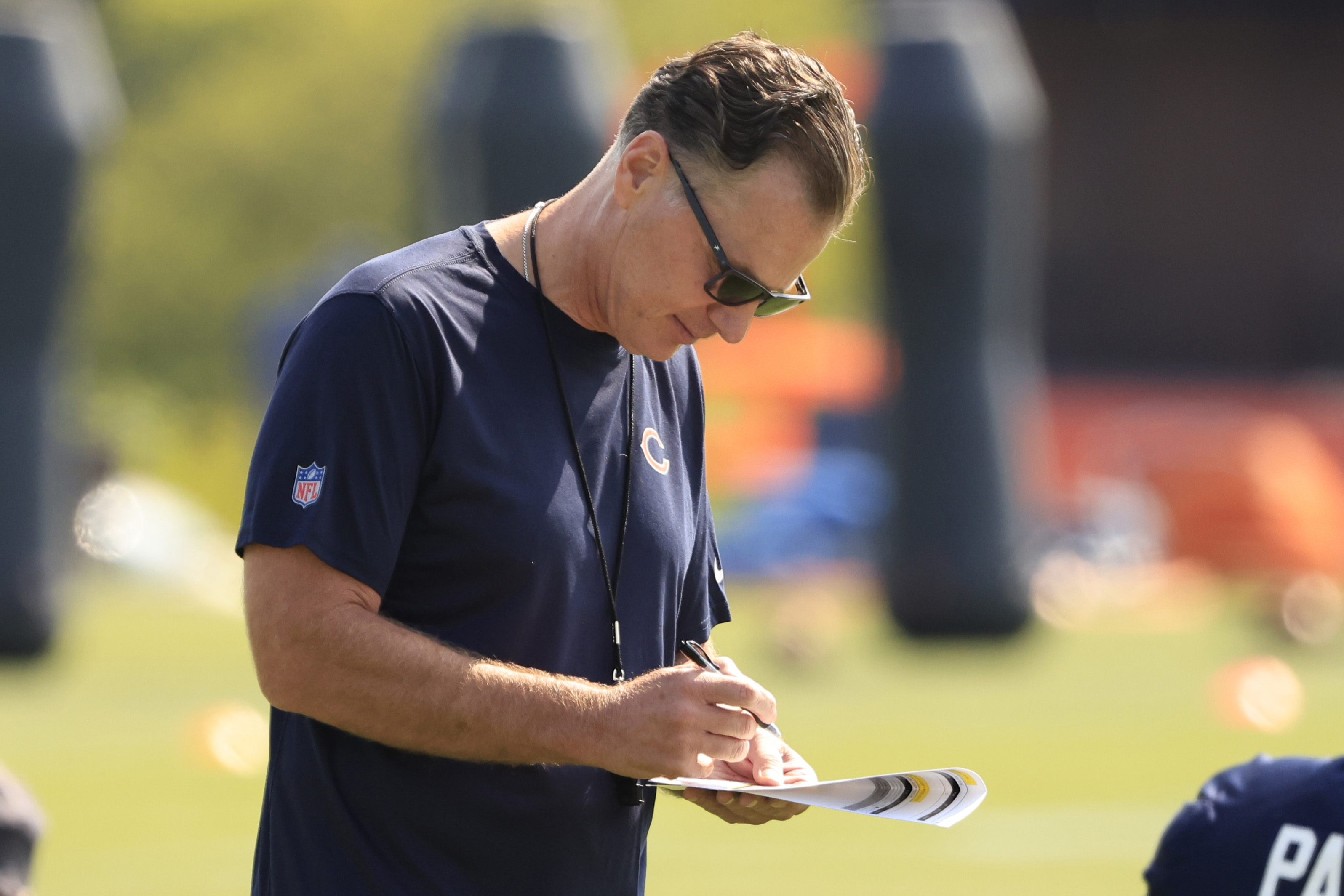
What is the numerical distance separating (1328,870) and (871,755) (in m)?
7.86

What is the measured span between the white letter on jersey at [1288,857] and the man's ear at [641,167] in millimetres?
1583

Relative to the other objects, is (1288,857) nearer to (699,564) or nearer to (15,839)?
(699,564)

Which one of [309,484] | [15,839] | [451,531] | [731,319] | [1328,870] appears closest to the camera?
[309,484]

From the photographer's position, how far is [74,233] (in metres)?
17.0

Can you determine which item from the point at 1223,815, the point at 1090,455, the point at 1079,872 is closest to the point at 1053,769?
the point at 1079,872

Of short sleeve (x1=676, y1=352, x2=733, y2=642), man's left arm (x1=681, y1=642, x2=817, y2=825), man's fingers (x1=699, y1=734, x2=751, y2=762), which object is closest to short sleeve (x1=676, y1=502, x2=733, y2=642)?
short sleeve (x1=676, y1=352, x2=733, y2=642)

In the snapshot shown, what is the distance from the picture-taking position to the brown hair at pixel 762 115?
2.85 meters

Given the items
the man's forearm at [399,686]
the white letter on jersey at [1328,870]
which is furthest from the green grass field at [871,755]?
the man's forearm at [399,686]

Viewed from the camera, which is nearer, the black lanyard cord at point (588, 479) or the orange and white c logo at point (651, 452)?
the black lanyard cord at point (588, 479)

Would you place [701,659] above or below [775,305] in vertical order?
below

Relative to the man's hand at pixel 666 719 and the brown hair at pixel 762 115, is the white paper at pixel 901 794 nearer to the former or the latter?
the man's hand at pixel 666 719

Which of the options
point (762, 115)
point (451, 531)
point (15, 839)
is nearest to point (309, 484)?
point (451, 531)

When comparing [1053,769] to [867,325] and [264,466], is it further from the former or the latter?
[867,325]

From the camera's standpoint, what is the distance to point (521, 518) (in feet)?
9.38
